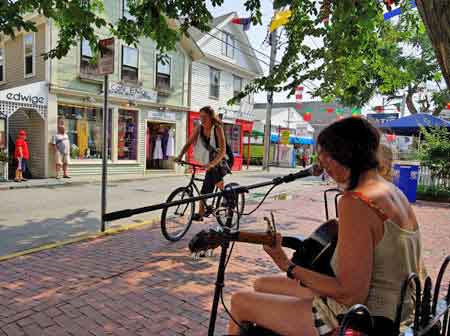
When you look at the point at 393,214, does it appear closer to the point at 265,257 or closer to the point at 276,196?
the point at 265,257

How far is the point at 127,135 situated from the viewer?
15.6 m

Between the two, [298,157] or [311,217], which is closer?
[311,217]

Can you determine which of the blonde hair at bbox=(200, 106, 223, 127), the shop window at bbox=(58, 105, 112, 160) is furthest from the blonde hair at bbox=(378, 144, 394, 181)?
the shop window at bbox=(58, 105, 112, 160)

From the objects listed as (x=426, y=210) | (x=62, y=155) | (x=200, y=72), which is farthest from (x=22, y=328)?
(x=200, y=72)

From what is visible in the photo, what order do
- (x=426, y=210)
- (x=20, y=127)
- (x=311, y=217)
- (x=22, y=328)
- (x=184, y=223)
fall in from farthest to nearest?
(x=20, y=127) < (x=426, y=210) < (x=311, y=217) < (x=184, y=223) < (x=22, y=328)

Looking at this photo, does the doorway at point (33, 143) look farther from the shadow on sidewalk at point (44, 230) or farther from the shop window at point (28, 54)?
the shadow on sidewalk at point (44, 230)

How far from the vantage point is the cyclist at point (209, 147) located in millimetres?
5156

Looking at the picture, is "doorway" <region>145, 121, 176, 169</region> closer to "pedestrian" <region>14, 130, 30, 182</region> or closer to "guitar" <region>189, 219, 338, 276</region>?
"pedestrian" <region>14, 130, 30, 182</region>

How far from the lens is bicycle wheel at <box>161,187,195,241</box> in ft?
16.3

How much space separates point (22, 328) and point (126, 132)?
1344cm

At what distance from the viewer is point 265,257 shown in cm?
457

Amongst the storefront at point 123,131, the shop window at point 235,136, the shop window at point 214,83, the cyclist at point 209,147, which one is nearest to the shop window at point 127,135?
the storefront at point 123,131

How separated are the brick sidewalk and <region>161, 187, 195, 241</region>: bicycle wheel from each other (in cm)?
19

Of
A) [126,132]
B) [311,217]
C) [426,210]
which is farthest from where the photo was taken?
[126,132]
